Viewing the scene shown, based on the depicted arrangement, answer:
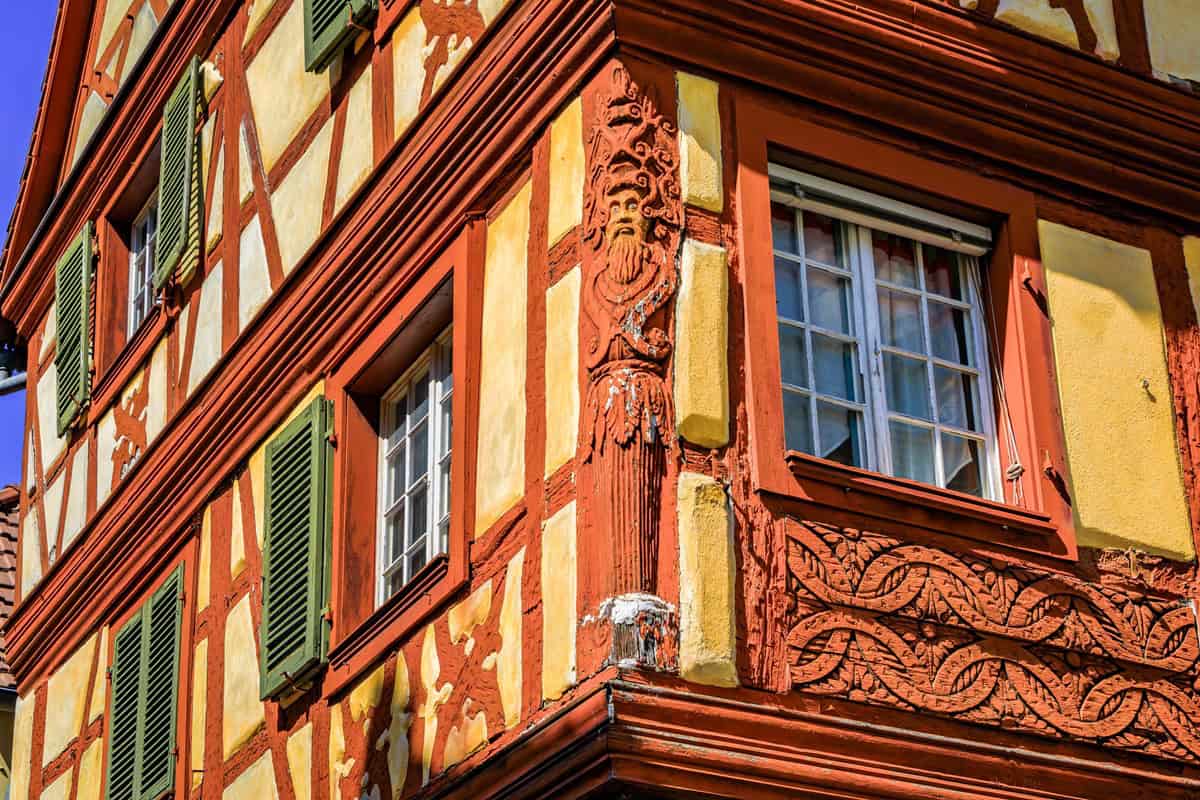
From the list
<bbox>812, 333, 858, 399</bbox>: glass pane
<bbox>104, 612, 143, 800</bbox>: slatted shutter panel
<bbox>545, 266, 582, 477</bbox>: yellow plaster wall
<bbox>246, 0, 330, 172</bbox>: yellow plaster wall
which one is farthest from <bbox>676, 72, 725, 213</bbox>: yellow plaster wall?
<bbox>104, 612, 143, 800</bbox>: slatted shutter panel

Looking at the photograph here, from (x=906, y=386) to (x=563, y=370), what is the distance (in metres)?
1.34

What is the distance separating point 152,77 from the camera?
13664 mm

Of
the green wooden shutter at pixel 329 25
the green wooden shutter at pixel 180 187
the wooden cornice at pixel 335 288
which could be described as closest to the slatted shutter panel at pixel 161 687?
the wooden cornice at pixel 335 288

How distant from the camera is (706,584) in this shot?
25.4 ft

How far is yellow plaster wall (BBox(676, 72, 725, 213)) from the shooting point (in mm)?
8391

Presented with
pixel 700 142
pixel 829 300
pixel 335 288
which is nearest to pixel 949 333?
pixel 829 300

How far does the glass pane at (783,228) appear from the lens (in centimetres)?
880

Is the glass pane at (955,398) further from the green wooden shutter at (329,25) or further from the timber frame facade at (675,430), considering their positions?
the green wooden shutter at (329,25)

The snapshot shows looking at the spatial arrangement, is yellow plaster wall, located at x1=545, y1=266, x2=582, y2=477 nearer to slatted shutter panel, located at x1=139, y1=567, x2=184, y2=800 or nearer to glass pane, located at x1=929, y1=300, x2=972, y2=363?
glass pane, located at x1=929, y1=300, x2=972, y2=363

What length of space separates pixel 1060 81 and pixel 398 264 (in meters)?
2.75

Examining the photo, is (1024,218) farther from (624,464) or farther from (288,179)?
(288,179)

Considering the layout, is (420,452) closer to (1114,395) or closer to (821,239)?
(821,239)

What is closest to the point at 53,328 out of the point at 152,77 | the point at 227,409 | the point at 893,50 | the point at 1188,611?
the point at 152,77

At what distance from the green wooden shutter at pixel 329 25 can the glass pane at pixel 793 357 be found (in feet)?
9.82
